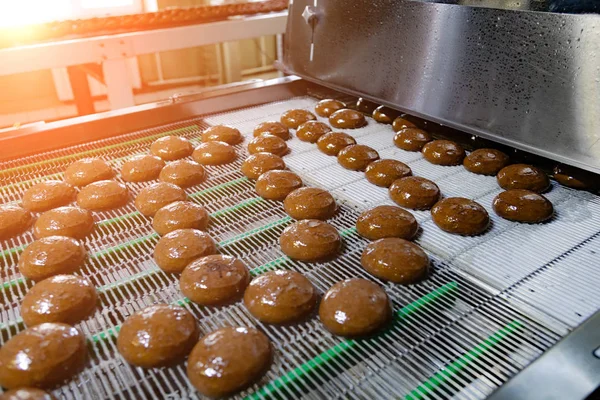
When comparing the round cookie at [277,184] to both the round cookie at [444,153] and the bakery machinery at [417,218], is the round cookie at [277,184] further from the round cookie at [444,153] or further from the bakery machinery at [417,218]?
the round cookie at [444,153]

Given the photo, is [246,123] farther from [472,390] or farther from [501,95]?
[472,390]

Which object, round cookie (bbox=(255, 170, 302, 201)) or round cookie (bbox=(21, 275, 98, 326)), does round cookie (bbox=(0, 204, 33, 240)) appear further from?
round cookie (bbox=(255, 170, 302, 201))

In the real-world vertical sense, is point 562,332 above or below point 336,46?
below

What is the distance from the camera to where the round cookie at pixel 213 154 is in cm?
280

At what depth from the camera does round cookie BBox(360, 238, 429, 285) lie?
5.98 ft

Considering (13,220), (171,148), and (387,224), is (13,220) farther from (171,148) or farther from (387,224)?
(387,224)

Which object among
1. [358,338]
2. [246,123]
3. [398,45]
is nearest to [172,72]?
[246,123]

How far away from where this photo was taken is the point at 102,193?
2.38m

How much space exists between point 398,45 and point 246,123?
47.4 inches

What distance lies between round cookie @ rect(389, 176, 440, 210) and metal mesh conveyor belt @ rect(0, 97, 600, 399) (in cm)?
9

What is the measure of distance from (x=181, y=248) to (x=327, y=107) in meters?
1.94

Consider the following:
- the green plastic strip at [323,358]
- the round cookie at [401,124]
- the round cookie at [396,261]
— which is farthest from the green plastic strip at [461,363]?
the round cookie at [401,124]

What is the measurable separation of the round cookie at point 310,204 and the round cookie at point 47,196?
117 cm

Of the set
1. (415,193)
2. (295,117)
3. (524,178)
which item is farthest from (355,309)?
(295,117)
